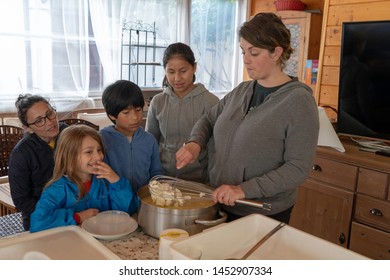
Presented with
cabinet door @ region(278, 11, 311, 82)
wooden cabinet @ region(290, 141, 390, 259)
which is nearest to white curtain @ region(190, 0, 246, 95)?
cabinet door @ region(278, 11, 311, 82)

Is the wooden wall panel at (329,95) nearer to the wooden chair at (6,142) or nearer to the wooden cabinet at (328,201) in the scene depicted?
the wooden cabinet at (328,201)

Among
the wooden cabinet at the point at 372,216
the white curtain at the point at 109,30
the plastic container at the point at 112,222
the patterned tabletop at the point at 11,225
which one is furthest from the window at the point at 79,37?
the wooden cabinet at the point at 372,216

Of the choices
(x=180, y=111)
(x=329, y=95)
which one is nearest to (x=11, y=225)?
(x=180, y=111)

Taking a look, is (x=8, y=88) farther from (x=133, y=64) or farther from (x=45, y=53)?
(x=133, y=64)

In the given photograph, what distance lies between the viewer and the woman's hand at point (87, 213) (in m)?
1.13

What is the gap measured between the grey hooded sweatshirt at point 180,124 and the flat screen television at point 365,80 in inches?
39.9

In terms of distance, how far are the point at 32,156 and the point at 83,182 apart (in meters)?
0.30

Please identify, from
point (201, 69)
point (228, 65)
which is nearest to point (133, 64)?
point (201, 69)

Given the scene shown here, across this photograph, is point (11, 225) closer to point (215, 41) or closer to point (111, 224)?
point (111, 224)

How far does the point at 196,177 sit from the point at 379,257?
1.13 m

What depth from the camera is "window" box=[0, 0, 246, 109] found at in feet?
10.2

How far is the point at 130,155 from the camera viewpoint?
136cm

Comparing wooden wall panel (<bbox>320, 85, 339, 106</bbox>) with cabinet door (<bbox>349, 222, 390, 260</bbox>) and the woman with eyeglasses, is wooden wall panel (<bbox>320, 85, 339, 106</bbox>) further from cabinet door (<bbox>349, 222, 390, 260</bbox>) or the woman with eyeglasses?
the woman with eyeglasses

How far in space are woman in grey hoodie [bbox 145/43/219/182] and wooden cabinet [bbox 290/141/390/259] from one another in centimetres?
90
